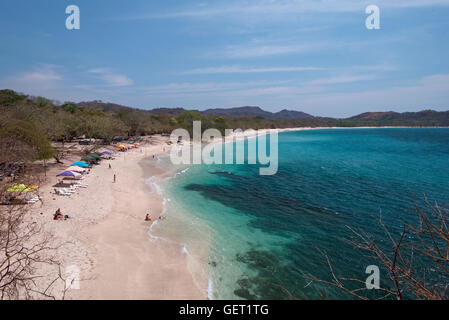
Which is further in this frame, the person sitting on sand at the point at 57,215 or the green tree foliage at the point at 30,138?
the green tree foliage at the point at 30,138

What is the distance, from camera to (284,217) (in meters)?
20.0

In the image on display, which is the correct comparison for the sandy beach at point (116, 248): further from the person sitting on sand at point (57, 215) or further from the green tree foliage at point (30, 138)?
the green tree foliage at point (30, 138)

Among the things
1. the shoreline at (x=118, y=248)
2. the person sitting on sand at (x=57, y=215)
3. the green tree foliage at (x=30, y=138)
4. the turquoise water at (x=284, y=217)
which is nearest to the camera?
the shoreline at (x=118, y=248)

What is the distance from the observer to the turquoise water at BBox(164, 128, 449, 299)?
40.7ft

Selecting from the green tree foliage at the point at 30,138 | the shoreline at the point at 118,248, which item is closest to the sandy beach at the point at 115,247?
the shoreline at the point at 118,248

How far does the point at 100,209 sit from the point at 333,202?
21.0 meters

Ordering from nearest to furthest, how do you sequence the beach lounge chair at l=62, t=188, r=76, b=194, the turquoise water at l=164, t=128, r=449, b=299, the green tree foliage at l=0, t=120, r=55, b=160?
1. the turquoise water at l=164, t=128, r=449, b=299
2. the beach lounge chair at l=62, t=188, r=76, b=194
3. the green tree foliage at l=0, t=120, r=55, b=160

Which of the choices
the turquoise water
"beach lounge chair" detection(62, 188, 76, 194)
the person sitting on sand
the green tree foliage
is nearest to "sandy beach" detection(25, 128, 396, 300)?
the person sitting on sand

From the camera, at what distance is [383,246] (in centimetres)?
1489

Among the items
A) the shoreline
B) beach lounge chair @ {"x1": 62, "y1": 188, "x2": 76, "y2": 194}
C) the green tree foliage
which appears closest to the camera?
the shoreline

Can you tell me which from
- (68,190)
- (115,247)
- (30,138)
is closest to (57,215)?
(68,190)

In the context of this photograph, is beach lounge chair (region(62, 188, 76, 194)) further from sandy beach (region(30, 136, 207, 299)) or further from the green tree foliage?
the green tree foliage

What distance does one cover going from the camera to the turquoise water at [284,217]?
40.7 ft
